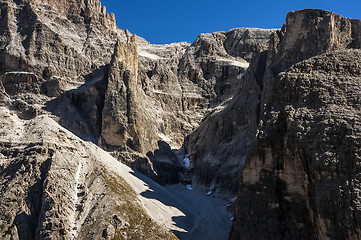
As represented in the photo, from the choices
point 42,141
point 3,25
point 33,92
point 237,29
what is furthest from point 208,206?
point 237,29

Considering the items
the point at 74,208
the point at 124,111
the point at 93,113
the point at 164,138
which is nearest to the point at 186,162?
the point at 164,138

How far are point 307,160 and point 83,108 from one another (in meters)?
82.9

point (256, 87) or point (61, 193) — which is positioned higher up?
point (256, 87)

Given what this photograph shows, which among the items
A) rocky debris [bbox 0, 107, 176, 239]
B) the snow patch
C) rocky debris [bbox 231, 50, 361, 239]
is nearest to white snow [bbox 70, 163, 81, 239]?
rocky debris [bbox 0, 107, 176, 239]

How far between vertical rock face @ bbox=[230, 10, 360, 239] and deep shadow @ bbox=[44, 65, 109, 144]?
219 feet

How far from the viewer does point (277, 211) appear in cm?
4444

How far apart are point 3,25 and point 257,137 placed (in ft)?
360

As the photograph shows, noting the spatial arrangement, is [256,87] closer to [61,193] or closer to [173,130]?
[173,130]

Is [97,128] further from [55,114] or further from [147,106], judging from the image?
[147,106]

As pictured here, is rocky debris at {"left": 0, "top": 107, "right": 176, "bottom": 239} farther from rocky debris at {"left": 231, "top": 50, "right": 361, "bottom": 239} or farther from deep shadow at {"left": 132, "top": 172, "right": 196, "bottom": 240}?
rocky debris at {"left": 231, "top": 50, "right": 361, "bottom": 239}

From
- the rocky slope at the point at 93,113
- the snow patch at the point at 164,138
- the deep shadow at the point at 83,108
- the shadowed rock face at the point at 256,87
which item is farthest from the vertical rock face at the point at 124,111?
the shadowed rock face at the point at 256,87

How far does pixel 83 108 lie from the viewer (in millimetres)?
114688

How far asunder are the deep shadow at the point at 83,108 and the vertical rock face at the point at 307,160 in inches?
2627

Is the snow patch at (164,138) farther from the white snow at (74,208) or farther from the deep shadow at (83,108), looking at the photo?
the white snow at (74,208)
